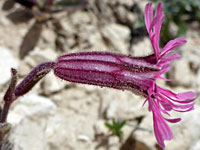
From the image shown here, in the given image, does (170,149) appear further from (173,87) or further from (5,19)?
(5,19)

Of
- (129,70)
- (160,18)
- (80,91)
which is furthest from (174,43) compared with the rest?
(80,91)

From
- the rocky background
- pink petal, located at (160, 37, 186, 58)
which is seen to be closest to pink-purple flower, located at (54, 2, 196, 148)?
pink petal, located at (160, 37, 186, 58)

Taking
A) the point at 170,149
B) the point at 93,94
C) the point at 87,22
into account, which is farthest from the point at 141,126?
the point at 87,22

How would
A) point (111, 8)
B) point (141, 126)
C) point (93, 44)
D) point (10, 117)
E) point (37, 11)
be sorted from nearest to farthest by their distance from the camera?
point (10, 117), point (141, 126), point (37, 11), point (93, 44), point (111, 8)

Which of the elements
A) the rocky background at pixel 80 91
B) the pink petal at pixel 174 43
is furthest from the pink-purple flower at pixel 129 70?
the rocky background at pixel 80 91

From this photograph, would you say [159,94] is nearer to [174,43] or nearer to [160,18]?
[174,43]

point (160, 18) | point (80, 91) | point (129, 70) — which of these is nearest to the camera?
point (160, 18)

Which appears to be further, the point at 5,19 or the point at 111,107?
the point at 5,19

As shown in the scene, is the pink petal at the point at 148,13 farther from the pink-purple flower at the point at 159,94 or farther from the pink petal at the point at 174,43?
the pink petal at the point at 174,43

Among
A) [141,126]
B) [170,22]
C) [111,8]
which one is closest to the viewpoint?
[141,126]
